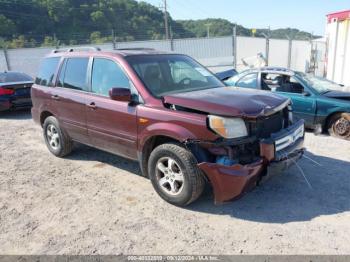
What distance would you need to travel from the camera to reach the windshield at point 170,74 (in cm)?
454

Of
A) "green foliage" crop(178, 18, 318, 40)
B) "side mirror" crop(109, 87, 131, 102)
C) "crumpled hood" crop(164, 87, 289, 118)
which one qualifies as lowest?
"crumpled hood" crop(164, 87, 289, 118)

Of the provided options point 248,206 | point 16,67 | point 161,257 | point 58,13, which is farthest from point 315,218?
point 58,13

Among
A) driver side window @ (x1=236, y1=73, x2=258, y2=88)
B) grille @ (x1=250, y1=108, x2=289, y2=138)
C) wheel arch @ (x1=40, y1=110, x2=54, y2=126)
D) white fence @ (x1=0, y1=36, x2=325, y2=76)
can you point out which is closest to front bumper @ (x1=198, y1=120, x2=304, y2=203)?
grille @ (x1=250, y1=108, x2=289, y2=138)

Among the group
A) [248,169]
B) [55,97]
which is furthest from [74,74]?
[248,169]

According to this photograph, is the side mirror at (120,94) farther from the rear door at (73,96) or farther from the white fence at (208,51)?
the white fence at (208,51)

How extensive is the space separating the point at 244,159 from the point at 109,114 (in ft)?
6.65

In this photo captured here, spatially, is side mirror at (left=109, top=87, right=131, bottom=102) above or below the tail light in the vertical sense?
above

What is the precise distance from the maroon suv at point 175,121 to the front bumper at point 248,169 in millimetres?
11

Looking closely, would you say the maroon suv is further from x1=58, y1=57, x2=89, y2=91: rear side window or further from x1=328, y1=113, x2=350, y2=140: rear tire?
x1=328, y1=113, x2=350, y2=140: rear tire

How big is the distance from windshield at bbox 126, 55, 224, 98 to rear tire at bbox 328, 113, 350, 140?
3.17 meters

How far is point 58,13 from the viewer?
127 feet

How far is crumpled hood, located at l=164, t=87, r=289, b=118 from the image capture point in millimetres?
3742

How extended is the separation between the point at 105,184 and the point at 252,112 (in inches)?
96.2

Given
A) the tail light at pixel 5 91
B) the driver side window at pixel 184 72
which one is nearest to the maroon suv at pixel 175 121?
the driver side window at pixel 184 72
